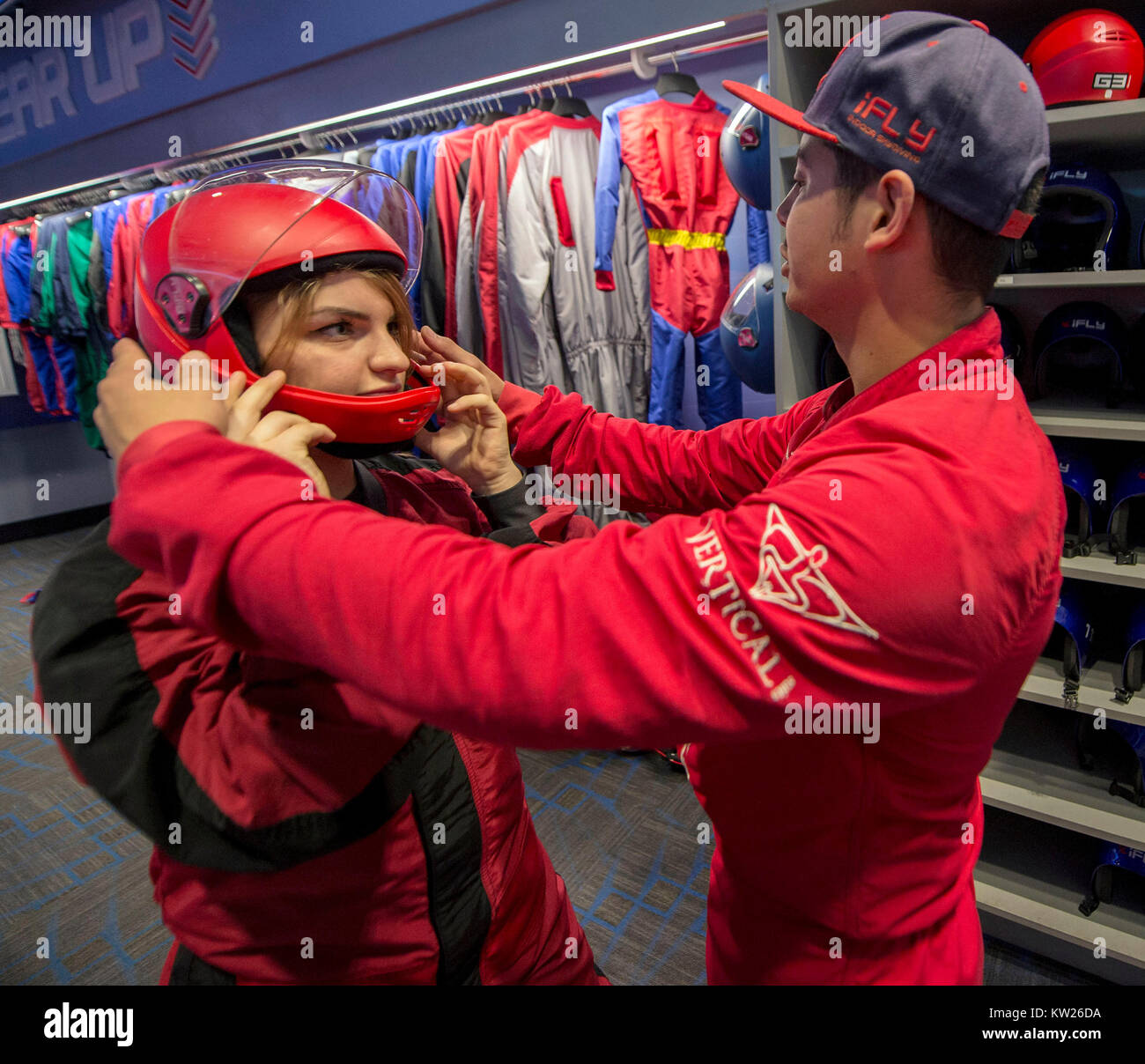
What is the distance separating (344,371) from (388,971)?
819 mm

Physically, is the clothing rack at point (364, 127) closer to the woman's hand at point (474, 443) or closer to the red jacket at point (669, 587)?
the woman's hand at point (474, 443)

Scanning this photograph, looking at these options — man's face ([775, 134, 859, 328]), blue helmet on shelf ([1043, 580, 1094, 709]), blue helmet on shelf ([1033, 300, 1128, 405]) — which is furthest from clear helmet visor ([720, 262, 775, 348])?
man's face ([775, 134, 859, 328])

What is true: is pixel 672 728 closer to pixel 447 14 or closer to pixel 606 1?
pixel 606 1

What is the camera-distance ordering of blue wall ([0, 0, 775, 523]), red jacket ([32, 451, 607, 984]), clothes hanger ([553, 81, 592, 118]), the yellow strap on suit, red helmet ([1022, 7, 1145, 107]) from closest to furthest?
red jacket ([32, 451, 607, 984]), red helmet ([1022, 7, 1145, 107]), blue wall ([0, 0, 775, 523]), the yellow strap on suit, clothes hanger ([553, 81, 592, 118])

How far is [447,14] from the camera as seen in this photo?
10.3 feet

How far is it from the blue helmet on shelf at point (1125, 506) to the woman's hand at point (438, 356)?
5.72 ft

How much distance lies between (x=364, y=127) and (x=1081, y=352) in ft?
10.9

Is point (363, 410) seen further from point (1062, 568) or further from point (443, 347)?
point (1062, 568)

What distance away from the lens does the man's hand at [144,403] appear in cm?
69

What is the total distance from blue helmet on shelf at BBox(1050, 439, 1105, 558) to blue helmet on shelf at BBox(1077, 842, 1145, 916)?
2.73 ft

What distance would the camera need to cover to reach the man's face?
0.95 metres

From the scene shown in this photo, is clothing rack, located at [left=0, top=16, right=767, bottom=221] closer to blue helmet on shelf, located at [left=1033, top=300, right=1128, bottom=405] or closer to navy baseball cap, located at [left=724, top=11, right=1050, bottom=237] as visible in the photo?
blue helmet on shelf, located at [left=1033, top=300, right=1128, bottom=405]
